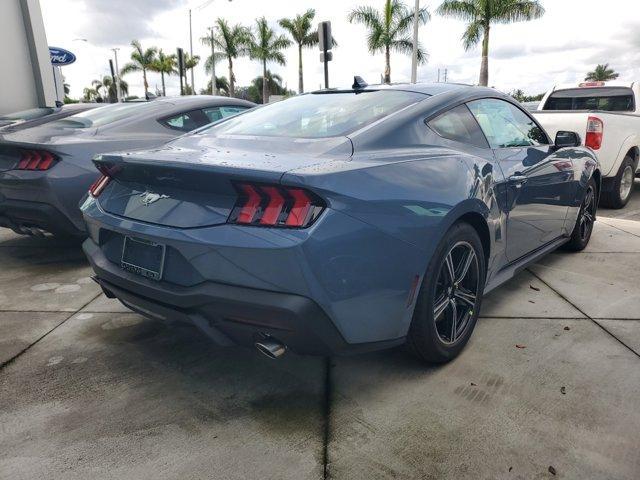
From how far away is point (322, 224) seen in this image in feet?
6.13

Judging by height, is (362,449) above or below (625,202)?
above

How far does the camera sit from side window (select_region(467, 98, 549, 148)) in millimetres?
3092

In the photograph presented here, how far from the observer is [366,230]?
1.99 meters

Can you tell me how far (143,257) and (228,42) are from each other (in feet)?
138

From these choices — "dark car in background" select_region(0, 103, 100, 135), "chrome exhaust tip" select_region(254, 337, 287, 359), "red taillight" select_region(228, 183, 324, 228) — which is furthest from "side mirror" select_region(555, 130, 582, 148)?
"dark car in background" select_region(0, 103, 100, 135)

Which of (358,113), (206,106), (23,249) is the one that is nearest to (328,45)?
(206,106)

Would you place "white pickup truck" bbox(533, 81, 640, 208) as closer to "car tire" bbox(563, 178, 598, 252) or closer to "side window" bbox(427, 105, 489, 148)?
"car tire" bbox(563, 178, 598, 252)

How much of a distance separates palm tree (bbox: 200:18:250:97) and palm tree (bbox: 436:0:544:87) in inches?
776

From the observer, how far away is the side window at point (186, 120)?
16.2 ft

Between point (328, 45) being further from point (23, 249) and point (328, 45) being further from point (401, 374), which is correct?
point (401, 374)

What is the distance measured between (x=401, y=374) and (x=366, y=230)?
3.12 ft

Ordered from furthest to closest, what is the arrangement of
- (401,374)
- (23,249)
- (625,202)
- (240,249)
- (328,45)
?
(328,45) → (625,202) → (23,249) → (401,374) → (240,249)

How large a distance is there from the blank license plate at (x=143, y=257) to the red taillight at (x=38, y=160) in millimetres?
2221

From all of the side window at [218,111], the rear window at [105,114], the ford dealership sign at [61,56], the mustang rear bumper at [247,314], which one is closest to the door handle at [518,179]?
the mustang rear bumper at [247,314]
